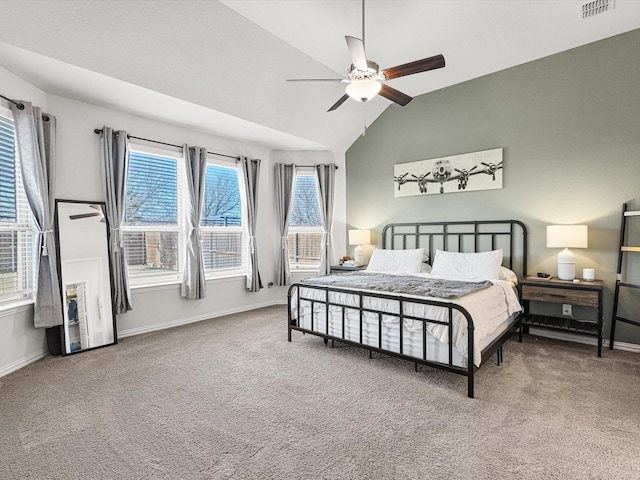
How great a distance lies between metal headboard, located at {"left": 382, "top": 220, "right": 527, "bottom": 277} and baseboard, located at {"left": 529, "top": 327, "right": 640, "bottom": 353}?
71 cm

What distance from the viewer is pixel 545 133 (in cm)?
400

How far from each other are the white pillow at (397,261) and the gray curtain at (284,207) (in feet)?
5.29

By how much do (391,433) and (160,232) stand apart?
3.79 meters

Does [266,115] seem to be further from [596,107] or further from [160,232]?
[596,107]

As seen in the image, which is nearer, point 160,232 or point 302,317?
point 302,317

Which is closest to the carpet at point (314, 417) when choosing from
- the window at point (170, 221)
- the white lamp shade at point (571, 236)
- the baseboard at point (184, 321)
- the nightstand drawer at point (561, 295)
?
the nightstand drawer at point (561, 295)

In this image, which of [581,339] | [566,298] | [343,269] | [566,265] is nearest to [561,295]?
[566,298]

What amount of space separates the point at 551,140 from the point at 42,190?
556 centimetres

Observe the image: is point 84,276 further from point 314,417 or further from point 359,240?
point 359,240

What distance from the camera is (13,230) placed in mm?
3186

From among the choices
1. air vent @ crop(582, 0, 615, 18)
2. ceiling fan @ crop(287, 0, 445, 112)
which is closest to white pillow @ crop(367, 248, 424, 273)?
ceiling fan @ crop(287, 0, 445, 112)

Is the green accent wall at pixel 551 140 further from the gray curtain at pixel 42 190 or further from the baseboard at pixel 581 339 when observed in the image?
the gray curtain at pixel 42 190

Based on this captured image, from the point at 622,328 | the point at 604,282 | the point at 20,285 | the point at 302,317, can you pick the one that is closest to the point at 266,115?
the point at 302,317

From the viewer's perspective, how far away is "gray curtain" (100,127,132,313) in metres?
3.82
